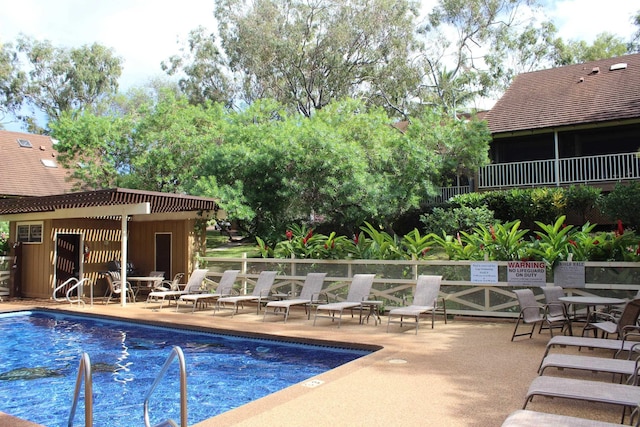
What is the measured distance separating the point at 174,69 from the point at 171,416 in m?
34.2

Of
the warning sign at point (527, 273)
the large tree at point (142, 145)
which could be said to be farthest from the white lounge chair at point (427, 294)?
the large tree at point (142, 145)

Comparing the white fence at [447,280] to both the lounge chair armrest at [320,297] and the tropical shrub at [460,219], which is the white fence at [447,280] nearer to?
the lounge chair armrest at [320,297]

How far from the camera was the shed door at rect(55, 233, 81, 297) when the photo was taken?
1652 cm

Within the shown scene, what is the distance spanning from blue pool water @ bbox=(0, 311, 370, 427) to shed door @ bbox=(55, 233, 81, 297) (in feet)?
15.3

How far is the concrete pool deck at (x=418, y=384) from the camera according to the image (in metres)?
5.09

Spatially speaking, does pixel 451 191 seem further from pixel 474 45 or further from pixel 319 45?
pixel 474 45

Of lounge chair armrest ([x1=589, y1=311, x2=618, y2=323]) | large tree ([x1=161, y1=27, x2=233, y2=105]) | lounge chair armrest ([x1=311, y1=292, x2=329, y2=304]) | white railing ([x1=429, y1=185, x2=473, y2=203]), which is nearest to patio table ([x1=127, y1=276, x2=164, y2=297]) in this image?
lounge chair armrest ([x1=311, y1=292, x2=329, y2=304])

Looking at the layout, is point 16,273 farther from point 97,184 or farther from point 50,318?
point 97,184

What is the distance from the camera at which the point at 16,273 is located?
1678 cm

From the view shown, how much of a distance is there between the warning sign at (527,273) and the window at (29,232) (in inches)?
537

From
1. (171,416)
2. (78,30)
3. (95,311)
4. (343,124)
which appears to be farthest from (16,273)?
(78,30)

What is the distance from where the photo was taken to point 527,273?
1094 centimetres

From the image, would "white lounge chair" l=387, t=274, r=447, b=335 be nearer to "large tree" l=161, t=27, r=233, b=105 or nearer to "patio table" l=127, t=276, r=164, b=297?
"patio table" l=127, t=276, r=164, b=297

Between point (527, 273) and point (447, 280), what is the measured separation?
5.57 feet
